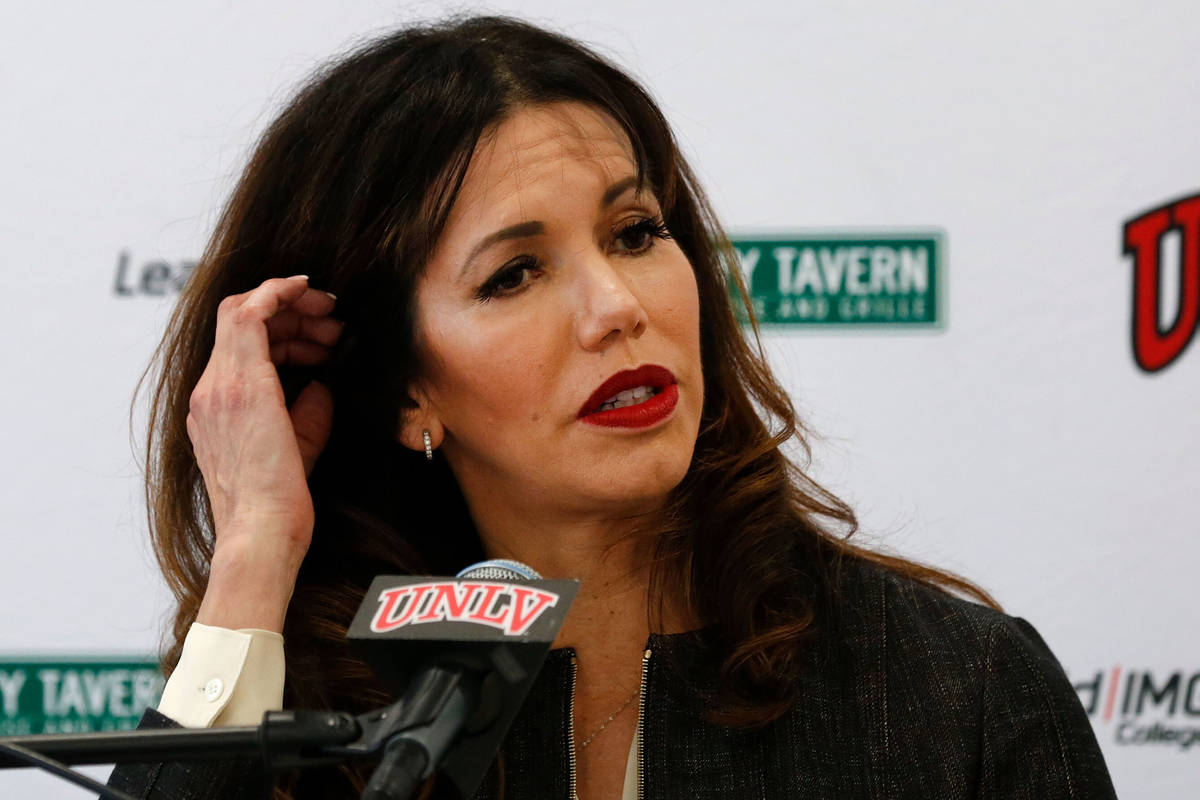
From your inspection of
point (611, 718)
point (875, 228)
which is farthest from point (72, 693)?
point (875, 228)

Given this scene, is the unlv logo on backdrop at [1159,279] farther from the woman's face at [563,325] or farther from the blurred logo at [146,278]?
the blurred logo at [146,278]

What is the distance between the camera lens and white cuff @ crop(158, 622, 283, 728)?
1.41 m

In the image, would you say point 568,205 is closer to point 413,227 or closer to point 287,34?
point 413,227

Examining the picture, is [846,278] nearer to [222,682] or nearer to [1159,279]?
[1159,279]

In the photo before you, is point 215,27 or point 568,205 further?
point 215,27

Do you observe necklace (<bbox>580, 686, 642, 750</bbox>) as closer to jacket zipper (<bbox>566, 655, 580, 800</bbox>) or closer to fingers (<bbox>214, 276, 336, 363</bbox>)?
jacket zipper (<bbox>566, 655, 580, 800</bbox>)

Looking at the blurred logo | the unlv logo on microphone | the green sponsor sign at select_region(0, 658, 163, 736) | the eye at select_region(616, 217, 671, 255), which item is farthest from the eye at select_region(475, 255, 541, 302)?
the green sponsor sign at select_region(0, 658, 163, 736)

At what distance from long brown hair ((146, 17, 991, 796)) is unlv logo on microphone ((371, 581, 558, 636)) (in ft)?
2.15

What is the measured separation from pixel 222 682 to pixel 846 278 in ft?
3.91

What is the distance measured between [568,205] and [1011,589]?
41.3 inches

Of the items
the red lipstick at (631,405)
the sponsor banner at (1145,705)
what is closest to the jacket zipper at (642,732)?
the red lipstick at (631,405)

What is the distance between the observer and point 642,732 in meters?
1.50

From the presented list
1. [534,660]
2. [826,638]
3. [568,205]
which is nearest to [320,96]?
[568,205]

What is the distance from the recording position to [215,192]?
2283 millimetres
